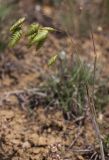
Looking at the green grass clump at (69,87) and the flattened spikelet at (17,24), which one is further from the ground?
the flattened spikelet at (17,24)

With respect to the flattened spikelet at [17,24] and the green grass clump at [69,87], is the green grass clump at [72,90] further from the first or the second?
the flattened spikelet at [17,24]

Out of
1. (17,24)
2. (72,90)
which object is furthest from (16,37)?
(72,90)

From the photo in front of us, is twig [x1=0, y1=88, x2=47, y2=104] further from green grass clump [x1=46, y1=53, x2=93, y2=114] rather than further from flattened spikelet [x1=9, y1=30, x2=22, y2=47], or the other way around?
flattened spikelet [x1=9, y1=30, x2=22, y2=47]

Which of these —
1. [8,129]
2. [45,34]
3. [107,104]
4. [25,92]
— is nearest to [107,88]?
[107,104]


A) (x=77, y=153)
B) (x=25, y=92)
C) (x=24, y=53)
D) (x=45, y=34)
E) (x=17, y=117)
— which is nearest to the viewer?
(x=45, y=34)

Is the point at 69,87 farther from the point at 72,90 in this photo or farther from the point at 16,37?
the point at 16,37

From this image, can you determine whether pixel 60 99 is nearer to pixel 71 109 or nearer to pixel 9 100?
pixel 71 109

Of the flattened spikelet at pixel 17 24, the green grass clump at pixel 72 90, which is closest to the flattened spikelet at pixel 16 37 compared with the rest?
the flattened spikelet at pixel 17 24

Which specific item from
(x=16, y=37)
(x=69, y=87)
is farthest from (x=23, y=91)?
(x=16, y=37)

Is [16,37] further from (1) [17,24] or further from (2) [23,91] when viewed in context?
(2) [23,91]

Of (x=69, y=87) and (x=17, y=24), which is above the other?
(x=17, y=24)

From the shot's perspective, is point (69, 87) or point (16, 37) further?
point (69, 87)
